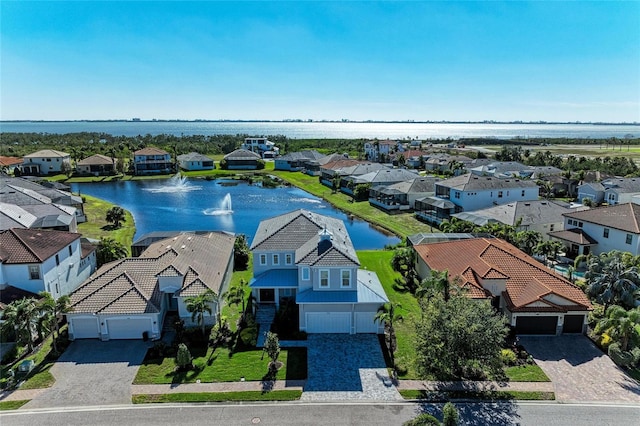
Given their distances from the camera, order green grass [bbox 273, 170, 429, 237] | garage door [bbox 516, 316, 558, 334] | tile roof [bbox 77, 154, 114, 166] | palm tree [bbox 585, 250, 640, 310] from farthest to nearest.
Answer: tile roof [bbox 77, 154, 114, 166]
green grass [bbox 273, 170, 429, 237]
palm tree [bbox 585, 250, 640, 310]
garage door [bbox 516, 316, 558, 334]

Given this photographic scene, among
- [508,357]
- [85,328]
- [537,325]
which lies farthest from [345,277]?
[85,328]

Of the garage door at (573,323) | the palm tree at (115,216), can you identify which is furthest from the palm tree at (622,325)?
the palm tree at (115,216)

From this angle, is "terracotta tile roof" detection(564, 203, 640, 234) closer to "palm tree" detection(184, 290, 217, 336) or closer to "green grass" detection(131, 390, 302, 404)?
"green grass" detection(131, 390, 302, 404)

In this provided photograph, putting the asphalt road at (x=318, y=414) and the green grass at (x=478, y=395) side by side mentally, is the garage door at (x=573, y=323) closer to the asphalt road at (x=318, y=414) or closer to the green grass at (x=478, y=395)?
the asphalt road at (x=318, y=414)

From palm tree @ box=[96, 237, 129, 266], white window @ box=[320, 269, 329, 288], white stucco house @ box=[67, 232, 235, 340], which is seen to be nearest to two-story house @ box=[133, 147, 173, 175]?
palm tree @ box=[96, 237, 129, 266]

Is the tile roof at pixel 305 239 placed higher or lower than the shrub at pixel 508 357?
higher

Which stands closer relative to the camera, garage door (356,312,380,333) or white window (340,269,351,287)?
garage door (356,312,380,333)

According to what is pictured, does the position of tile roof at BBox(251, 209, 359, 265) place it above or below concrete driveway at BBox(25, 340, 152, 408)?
above

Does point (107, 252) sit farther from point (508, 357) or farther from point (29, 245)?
point (508, 357)
